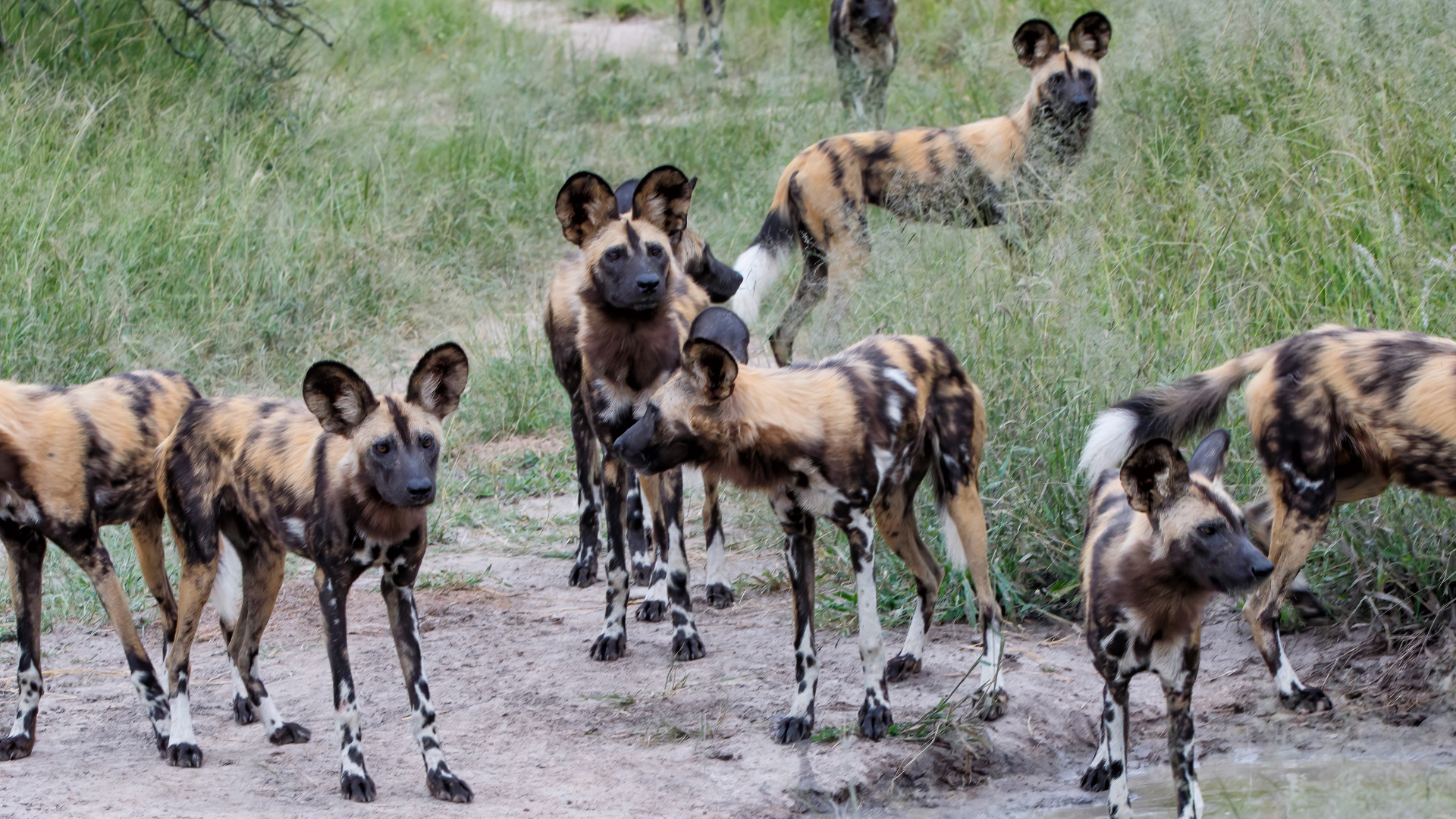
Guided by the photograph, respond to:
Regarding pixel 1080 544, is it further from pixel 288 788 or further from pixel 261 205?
pixel 261 205

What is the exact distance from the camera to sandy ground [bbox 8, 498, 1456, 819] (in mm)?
2916

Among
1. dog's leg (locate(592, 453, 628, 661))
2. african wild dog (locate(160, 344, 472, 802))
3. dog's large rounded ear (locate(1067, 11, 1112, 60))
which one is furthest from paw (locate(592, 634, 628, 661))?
dog's large rounded ear (locate(1067, 11, 1112, 60))

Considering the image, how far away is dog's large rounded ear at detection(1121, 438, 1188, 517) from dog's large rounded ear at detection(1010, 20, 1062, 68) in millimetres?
A: 3191

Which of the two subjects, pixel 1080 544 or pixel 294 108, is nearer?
pixel 1080 544

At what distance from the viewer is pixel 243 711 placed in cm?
337

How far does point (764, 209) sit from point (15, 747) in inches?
184

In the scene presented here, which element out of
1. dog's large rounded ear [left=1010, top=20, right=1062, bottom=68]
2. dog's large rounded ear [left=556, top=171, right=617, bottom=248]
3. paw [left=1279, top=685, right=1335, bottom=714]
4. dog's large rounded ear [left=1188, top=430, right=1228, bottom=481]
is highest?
dog's large rounded ear [left=1010, top=20, right=1062, bottom=68]

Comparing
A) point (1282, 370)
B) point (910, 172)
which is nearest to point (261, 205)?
point (910, 172)

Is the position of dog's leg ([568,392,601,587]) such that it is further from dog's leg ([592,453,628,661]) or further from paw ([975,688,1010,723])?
paw ([975,688,1010,723])

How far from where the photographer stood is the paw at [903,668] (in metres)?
3.47

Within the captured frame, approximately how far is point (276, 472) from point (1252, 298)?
2.93m

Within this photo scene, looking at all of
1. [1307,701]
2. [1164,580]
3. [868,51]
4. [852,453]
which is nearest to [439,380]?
[852,453]

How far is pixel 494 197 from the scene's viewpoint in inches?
293

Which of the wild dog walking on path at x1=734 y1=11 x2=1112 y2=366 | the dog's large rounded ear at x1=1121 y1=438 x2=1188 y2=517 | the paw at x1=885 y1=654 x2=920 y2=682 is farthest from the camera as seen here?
the wild dog walking on path at x1=734 y1=11 x2=1112 y2=366
